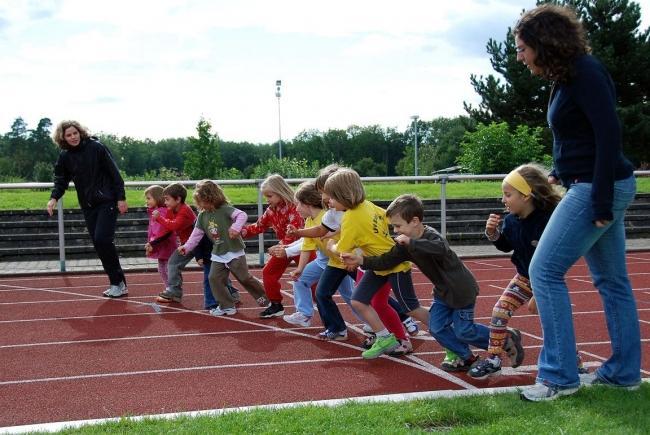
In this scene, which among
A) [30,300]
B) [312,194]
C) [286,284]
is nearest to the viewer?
[312,194]

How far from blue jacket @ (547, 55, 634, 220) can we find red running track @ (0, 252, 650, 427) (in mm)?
1460

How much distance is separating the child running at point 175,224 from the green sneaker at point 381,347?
11.2 ft

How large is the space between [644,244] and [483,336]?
10914 mm

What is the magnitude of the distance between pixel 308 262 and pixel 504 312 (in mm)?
2718

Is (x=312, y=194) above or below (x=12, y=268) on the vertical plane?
above

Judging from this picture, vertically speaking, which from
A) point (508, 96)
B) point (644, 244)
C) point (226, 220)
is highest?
point (508, 96)

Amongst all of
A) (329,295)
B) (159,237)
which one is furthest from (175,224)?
(329,295)

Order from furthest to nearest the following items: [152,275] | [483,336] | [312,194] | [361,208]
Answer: [152,275]
[312,194]
[361,208]
[483,336]

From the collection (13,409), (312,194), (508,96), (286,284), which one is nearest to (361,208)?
(312,194)

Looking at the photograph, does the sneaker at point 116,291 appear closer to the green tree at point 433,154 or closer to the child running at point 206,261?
the child running at point 206,261

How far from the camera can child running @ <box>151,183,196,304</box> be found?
8.67m

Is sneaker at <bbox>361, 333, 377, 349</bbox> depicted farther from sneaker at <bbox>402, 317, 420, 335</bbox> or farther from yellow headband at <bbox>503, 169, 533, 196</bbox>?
yellow headband at <bbox>503, 169, 533, 196</bbox>

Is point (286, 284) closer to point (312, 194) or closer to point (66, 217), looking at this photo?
point (312, 194)

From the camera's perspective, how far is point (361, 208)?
19.1 ft
